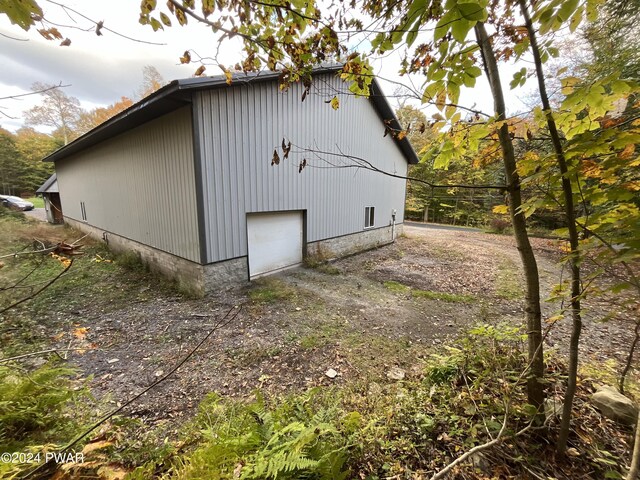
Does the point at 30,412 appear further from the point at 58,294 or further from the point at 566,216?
the point at 58,294

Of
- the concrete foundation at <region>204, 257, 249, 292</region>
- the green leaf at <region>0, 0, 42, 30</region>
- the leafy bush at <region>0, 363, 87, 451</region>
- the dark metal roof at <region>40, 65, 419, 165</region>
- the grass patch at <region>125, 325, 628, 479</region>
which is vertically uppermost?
the dark metal roof at <region>40, 65, 419, 165</region>

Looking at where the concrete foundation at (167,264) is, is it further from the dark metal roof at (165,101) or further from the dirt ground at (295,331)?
the dark metal roof at (165,101)

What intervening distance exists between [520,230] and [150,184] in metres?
8.54

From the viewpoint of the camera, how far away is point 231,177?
20.7 feet

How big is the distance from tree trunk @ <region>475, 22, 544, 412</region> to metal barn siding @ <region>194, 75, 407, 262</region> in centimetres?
299

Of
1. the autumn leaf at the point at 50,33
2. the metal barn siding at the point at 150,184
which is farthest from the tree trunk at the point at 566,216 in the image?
the metal barn siding at the point at 150,184

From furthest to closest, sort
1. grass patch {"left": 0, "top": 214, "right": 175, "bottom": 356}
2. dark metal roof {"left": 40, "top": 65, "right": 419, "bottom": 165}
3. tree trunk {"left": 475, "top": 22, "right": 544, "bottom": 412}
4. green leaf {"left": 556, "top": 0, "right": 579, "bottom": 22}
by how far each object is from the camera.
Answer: dark metal roof {"left": 40, "top": 65, "right": 419, "bottom": 165} → grass patch {"left": 0, "top": 214, "right": 175, "bottom": 356} → tree trunk {"left": 475, "top": 22, "right": 544, "bottom": 412} → green leaf {"left": 556, "top": 0, "right": 579, "bottom": 22}

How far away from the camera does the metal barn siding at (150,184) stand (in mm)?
6043

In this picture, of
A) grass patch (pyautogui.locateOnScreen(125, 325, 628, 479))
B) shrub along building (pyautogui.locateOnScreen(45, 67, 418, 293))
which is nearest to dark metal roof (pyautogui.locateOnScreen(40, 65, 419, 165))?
shrub along building (pyautogui.locateOnScreen(45, 67, 418, 293))

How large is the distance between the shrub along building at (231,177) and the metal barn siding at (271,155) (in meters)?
0.03

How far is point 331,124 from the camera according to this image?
8656mm

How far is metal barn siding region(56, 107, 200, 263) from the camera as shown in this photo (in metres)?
6.04

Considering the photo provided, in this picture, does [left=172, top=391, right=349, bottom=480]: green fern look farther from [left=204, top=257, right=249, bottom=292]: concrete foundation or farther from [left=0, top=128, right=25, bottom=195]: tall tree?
[left=0, top=128, right=25, bottom=195]: tall tree

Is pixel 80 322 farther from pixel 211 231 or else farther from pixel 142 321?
pixel 211 231
